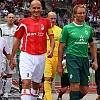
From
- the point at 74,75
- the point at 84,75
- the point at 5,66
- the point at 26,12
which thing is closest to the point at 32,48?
the point at 74,75

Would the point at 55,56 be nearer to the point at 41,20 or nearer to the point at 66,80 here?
the point at 66,80

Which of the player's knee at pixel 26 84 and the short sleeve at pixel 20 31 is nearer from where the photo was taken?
the player's knee at pixel 26 84

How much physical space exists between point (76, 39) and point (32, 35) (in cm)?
79

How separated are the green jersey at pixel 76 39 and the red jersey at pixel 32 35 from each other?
398 millimetres

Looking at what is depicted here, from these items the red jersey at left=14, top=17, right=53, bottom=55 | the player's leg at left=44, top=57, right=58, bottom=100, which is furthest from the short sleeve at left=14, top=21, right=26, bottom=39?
the player's leg at left=44, top=57, right=58, bottom=100

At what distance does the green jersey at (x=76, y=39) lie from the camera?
6953 mm

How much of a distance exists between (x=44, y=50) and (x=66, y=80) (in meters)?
2.84

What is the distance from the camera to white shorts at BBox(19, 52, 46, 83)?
6863mm

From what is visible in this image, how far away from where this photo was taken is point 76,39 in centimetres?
694

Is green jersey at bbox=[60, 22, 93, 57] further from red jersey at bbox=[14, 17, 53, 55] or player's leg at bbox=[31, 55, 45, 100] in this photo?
player's leg at bbox=[31, 55, 45, 100]

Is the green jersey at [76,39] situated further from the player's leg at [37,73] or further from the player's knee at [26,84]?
the player's knee at [26,84]

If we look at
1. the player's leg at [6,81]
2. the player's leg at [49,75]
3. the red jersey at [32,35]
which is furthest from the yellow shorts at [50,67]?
the red jersey at [32,35]

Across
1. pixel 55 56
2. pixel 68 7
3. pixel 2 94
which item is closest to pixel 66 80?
pixel 55 56

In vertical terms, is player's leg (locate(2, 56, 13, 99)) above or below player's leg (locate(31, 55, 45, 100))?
below
